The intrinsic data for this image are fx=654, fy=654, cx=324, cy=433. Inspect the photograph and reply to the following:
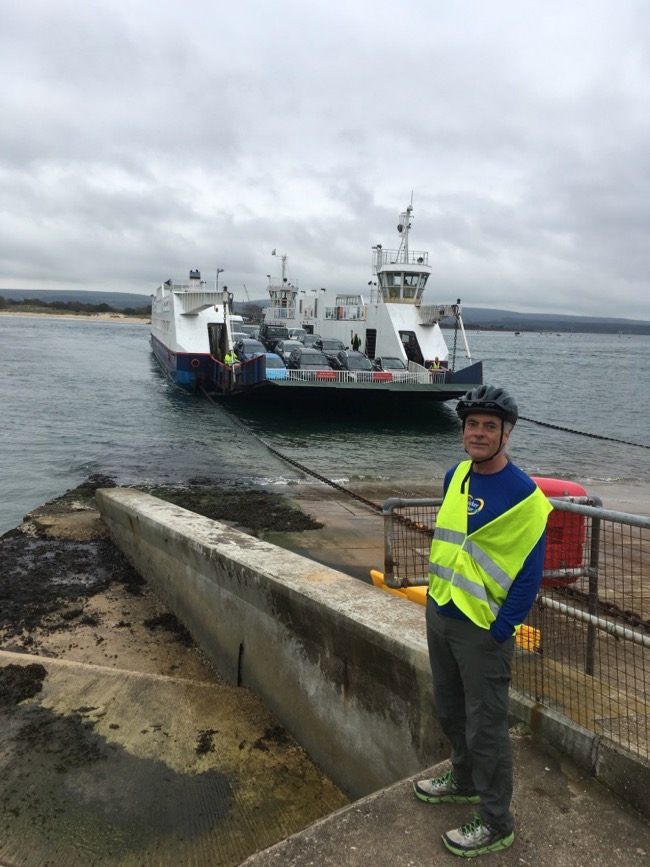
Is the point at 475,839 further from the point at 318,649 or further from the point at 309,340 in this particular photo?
the point at 309,340

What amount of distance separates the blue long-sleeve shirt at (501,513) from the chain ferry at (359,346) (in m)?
18.4

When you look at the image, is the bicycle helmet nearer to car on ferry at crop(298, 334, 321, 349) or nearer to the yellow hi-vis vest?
the yellow hi-vis vest

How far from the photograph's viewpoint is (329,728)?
160 inches

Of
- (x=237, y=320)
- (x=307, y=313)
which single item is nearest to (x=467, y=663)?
(x=307, y=313)

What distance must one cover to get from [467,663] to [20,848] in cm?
→ 258

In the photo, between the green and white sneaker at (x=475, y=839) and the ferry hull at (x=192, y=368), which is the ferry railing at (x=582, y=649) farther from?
the ferry hull at (x=192, y=368)

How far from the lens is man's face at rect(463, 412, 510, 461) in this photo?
2.51m

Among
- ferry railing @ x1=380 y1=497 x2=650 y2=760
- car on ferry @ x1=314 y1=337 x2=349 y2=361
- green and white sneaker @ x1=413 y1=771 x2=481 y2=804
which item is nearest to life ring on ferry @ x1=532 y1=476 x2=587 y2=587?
ferry railing @ x1=380 y1=497 x2=650 y2=760

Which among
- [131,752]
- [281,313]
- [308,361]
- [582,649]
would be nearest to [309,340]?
[308,361]

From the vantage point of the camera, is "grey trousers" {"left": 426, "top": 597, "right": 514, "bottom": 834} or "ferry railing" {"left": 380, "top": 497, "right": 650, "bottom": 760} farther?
"ferry railing" {"left": 380, "top": 497, "right": 650, "bottom": 760}

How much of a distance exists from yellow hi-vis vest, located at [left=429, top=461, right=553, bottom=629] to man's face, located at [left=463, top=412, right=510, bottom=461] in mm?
179

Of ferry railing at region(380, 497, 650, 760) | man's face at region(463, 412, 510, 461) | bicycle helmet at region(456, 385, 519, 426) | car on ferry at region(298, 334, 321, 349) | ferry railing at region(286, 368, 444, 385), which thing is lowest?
ferry railing at region(380, 497, 650, 760)

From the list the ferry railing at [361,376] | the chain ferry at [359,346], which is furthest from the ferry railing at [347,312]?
the ferry railing at [361,376]

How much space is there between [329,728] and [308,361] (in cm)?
2130
